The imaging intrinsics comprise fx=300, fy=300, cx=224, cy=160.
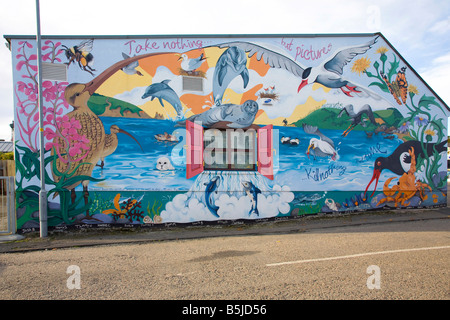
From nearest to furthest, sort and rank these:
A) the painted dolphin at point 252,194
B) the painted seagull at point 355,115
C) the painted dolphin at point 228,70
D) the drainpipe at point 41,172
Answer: the drainpipe at point 41,172 < the painted dolphin at point 228,70 < the painted dolphin at point 252,194 < the painted seagull at point 355,115

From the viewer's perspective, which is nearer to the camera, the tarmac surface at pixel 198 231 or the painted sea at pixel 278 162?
the tarmac surface at pixel 198 231

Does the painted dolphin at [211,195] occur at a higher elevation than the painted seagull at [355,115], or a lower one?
lower

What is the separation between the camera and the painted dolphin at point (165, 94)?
9508mm

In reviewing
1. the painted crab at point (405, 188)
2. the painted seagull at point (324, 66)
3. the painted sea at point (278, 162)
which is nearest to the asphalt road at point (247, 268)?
the painted sea at point (278, 162)

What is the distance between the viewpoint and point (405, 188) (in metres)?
11.2

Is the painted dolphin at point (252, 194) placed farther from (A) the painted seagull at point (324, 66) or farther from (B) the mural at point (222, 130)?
(A) the painted seagull at point (324, 66)

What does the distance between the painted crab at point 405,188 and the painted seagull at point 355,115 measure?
7.15 ft

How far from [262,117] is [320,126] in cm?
211

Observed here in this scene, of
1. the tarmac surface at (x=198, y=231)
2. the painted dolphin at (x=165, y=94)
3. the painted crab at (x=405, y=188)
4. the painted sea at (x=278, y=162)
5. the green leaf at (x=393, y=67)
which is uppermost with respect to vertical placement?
the green leaf at (x=393, y=67)

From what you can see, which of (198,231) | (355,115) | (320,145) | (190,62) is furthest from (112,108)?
(355,115)

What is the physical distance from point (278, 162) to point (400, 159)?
4802 millimetres

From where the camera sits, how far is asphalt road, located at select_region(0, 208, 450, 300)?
436 cm

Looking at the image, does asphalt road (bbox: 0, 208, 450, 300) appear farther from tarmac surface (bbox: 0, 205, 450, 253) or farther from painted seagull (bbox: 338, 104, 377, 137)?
painted seagull (bbox: 338, 104, 377, 137)

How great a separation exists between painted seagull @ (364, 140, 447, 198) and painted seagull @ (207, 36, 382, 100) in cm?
216
